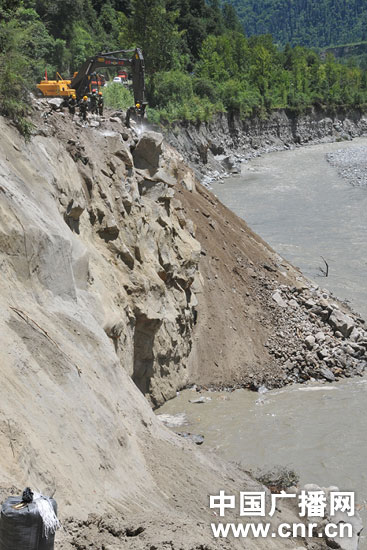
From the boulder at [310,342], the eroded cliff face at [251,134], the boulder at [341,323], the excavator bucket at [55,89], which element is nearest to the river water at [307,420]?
the boulder at [310,342]

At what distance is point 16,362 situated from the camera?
749 cm

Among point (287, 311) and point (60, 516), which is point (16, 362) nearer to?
point (60, 516)

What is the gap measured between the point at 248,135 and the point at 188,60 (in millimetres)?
16583

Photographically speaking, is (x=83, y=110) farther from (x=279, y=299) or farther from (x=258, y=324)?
(x=279, y=299)

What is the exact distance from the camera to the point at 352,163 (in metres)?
50.0

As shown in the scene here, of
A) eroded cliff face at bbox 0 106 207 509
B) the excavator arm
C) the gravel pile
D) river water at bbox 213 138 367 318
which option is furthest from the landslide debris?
the gravel pile

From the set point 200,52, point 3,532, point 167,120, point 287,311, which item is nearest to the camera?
point 3,532

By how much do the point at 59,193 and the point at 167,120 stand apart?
37415 mm

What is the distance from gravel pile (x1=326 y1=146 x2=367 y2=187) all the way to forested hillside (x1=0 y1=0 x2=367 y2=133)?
981 centimetres

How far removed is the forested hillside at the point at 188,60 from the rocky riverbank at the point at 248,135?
110 centimetres

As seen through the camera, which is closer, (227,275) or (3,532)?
(3,532)

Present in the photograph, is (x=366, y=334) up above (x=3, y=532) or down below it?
below

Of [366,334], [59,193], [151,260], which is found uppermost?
[59,193]

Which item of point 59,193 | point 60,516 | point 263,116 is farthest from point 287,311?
point 263,116
